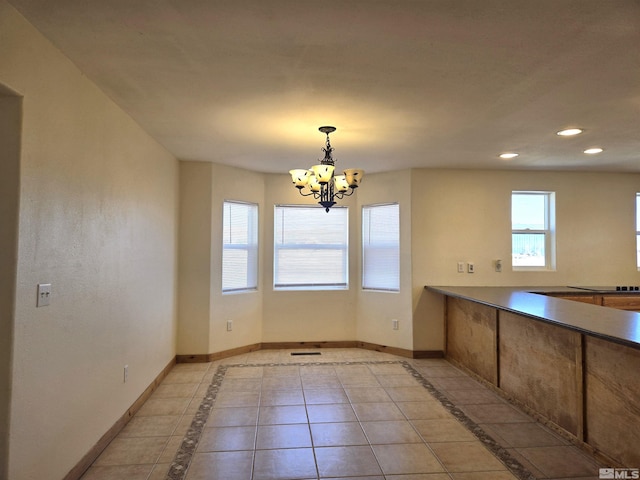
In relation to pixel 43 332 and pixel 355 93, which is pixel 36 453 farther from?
pixel 355 93

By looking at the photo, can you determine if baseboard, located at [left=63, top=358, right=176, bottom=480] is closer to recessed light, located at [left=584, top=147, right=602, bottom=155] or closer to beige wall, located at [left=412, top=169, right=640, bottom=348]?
beige wall, located at [left=412, top=169, right=640, bottom=348]

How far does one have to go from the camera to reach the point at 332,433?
9.43 feet

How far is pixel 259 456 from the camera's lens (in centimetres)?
256

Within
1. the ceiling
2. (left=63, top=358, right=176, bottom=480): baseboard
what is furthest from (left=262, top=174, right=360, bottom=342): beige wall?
(left=63, top=358, right=176, bottom=480): baseboard

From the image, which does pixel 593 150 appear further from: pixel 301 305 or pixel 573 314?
pixel 301 305

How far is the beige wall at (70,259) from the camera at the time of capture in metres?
1.82

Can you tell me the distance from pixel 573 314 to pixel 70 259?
3109 mm

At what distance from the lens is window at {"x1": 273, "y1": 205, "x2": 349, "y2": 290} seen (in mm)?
5391

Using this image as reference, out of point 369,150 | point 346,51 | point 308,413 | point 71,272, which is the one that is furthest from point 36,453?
point 369,150

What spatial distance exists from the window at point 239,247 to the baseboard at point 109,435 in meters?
1.42

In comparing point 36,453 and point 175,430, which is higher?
point 36,453

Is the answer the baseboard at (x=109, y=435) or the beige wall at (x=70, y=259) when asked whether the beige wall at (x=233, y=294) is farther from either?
the beige wall at (x=70, y=259)

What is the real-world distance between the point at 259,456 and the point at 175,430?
754mm

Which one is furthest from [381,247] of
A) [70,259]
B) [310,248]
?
[70,259]
